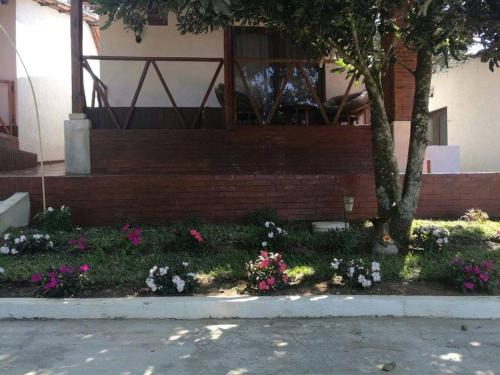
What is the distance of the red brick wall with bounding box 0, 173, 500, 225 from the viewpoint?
7.80m

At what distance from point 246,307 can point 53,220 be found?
12.1ft

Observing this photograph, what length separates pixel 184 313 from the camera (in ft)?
16.4

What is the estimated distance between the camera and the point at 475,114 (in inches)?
625

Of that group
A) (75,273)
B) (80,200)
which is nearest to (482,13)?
(75,273)

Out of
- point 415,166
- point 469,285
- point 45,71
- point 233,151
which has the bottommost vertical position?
point 469,285

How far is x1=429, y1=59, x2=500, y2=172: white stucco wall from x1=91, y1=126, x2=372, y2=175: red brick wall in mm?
7970

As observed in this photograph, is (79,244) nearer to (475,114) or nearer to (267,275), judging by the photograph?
(267,275)

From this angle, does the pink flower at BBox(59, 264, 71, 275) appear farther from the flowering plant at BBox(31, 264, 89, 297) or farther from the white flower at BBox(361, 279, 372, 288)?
the white flower at BBox(361, 279, 372, 288)

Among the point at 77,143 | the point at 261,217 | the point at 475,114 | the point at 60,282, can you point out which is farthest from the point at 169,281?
the point at 475,114

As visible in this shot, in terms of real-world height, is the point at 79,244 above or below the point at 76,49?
Result: below

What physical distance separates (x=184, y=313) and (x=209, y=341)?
0.68 metres

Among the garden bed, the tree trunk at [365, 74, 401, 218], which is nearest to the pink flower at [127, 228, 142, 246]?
the garden bed

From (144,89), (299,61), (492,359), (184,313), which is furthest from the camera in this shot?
(144,89)

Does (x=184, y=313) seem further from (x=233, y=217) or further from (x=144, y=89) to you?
(x=144, y=89)
